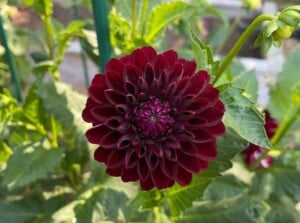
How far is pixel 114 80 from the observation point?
0.52m

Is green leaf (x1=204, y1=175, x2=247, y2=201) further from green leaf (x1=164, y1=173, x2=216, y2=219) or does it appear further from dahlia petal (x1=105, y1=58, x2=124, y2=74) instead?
dahlia petal (x1=105, y1=58, x2=124, y2=74)

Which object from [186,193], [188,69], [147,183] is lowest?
[186,193]

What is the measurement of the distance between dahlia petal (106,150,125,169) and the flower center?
29 mm

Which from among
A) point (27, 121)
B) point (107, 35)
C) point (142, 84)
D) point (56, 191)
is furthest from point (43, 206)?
point (142, 84)

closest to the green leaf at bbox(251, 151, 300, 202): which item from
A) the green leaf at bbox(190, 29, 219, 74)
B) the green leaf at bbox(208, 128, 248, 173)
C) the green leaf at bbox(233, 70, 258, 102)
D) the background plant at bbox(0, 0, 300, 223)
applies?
the background plant at bbox(0, 0, 300, 223)

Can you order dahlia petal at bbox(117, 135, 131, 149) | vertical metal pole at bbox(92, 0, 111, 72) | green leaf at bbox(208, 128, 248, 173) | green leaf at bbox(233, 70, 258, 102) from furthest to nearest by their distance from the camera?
green leaf at bbox(233, 70, 258, 102) → vertical metal pole at bbox(92, 0, 111, 72) → green leaf at bbox(208, 128, 248, 173) → dahlia petal at bbox(117, 135, 131, 149)

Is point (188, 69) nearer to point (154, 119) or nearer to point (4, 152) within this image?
point (154, 119)

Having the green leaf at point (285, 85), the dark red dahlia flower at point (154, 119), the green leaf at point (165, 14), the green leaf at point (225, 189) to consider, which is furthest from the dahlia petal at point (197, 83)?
the green leaf at point (285, 85)

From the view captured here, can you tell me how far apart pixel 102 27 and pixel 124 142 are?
11.3 inches

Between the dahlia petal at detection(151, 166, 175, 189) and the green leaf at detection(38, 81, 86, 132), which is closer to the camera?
the dahlia petal at detection(151, 166, 175, 189)

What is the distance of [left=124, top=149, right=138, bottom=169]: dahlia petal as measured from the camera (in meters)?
0.51

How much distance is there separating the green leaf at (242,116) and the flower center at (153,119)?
0.08 metres

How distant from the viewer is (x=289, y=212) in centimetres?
87

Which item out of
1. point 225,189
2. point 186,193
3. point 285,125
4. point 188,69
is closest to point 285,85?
point 285,125
